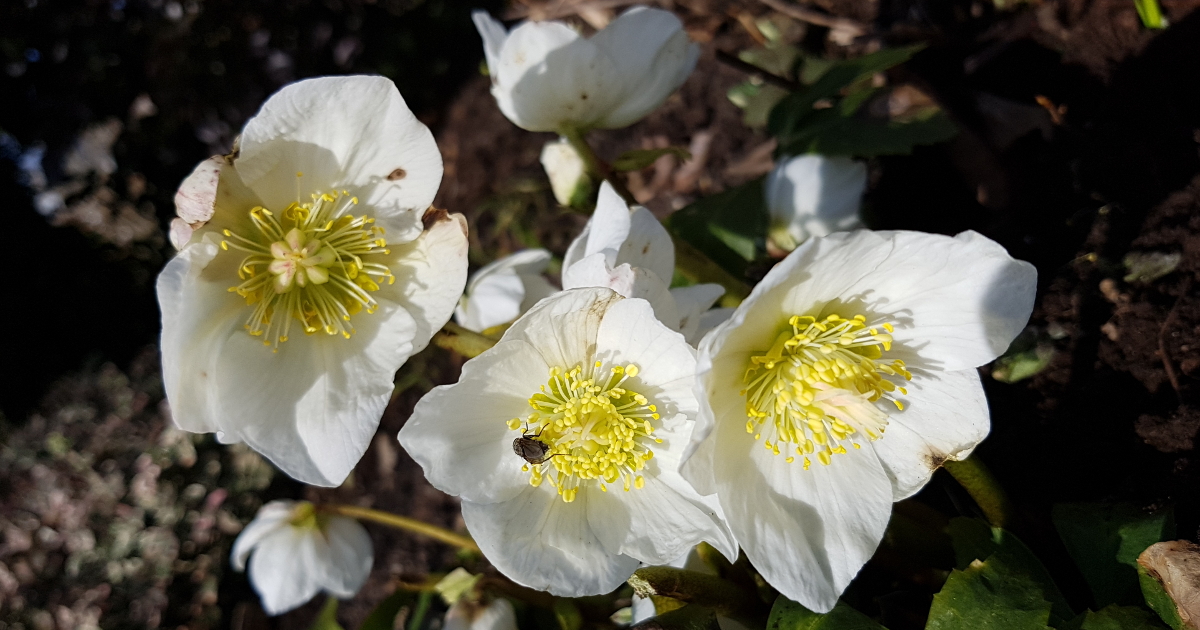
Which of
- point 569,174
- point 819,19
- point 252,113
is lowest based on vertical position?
point 252,113

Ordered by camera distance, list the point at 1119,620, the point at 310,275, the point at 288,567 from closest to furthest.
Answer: the point at 1119,620 < the point at 310,275 < the point at 288,567

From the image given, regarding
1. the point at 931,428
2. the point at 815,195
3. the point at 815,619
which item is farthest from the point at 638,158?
the point at 815,619

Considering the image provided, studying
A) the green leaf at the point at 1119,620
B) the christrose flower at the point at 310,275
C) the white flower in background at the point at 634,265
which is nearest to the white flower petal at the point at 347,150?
the christrose flower at the point at 310,275

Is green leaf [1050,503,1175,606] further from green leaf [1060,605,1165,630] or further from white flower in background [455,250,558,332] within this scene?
white flower in background [455,250,558,332]

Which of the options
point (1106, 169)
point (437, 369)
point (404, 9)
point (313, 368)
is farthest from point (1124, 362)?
point (404, 9)

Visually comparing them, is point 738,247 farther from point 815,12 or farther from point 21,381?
point 21,381

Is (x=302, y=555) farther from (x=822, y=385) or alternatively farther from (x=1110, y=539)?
(x=1110, y=539)
